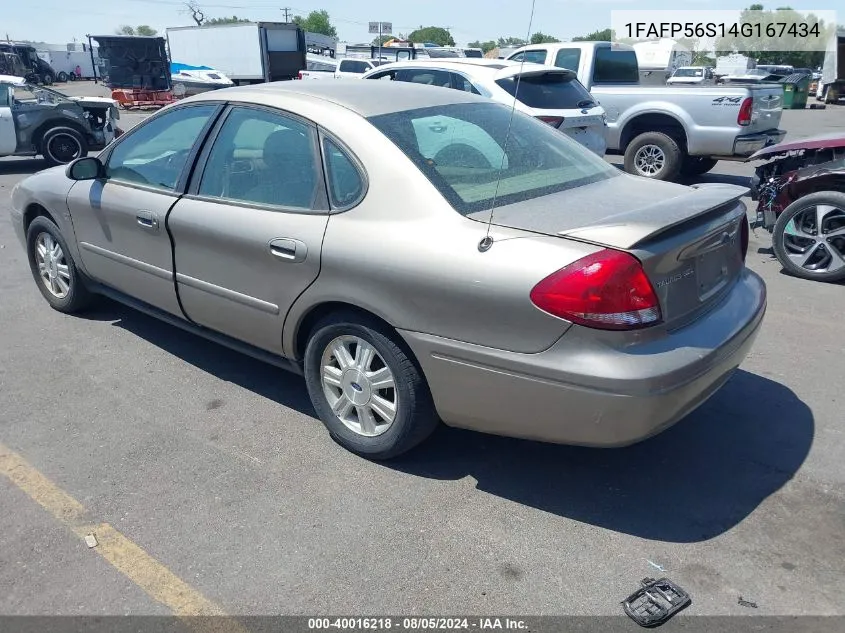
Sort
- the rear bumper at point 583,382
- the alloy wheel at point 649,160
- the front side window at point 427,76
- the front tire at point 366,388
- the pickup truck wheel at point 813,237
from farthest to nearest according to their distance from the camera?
the alloy wheel at point 649,160 → the front side window at point 427,76 → the pickup truck wheel at point 813,237 → the front tire at point 366,388 → the rear bumper at point 583,382

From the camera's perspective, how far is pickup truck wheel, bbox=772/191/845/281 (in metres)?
5.98

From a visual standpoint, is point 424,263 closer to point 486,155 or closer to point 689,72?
point 486,155

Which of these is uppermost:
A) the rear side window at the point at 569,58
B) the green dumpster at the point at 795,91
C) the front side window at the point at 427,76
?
the rear side window at the point at 569,58

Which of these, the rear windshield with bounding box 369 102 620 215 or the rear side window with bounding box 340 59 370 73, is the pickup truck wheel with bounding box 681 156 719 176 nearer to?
the rear windshield with bounding box 369 102 620 215

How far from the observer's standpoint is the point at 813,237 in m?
6.17

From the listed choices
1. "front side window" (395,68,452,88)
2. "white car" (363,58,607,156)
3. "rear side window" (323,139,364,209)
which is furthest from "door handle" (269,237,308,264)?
"front side window" (395,68,452,88)

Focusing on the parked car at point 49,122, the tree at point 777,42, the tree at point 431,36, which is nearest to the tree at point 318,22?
the tree at point 431,36

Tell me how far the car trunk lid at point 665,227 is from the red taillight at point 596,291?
0.06 m

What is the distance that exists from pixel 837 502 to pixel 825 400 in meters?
1.09

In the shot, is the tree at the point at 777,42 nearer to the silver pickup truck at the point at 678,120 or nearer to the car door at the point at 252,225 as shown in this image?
the silver pickup truck at the point at 678,120

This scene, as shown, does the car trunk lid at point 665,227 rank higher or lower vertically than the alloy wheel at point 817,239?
higher

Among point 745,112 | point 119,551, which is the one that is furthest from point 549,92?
point 119,551

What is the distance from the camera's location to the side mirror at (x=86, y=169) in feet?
14.8

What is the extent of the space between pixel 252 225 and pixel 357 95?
0.85 m
